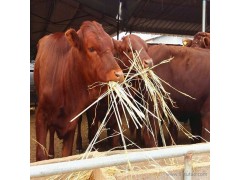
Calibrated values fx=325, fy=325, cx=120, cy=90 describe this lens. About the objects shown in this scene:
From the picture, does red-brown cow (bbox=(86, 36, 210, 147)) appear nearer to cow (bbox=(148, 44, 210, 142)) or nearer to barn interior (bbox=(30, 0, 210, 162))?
cow (bbox=(148, 44, 210, 142))

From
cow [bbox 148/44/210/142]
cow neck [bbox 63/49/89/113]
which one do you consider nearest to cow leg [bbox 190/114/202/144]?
cow [bbox 148/44/210/142]

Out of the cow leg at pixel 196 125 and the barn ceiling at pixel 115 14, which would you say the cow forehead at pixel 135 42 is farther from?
the barn ceiling at pixel 115 14

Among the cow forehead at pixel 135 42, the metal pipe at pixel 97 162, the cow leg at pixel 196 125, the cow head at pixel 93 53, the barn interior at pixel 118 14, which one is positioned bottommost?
the cow leg at pixel 196 125

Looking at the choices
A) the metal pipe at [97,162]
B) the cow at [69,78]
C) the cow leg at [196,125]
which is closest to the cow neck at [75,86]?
the cow at [69,78]

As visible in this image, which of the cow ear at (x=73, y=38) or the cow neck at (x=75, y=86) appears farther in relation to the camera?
the cow neck at (x=75, y=86)

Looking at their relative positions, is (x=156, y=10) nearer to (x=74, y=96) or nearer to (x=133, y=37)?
(x=133, y=37)

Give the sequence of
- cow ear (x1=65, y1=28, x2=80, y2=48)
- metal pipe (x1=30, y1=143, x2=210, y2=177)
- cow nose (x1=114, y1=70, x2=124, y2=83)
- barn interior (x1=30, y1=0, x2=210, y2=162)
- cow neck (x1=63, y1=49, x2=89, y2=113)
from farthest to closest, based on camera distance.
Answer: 1. barn interior (x1=30, y1=0, x2=210, y2=162)
2. cow neck (x1=63, y1=49, x2=89, y2=113)
3. cow ear (x1=65, y1=28, x2=80, y2=48)
4. cow nose (x1=114, y1=70, x2=124, y2=83)
5. metal pipe (x1=30, y1=143, x2=210, y2=177)

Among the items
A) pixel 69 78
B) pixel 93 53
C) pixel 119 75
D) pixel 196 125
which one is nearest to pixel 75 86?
pixel 69 78

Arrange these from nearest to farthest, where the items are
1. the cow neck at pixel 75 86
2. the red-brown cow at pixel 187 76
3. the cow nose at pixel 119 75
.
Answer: the cow nose at pixel 119 75 < the cow neck at pixel 75 86 < the red-brown cow at pixel 187 76

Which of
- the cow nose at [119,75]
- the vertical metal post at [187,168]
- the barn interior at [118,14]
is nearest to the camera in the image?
the vertical metal post at [187,168]

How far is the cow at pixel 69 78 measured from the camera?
2264 millimetres

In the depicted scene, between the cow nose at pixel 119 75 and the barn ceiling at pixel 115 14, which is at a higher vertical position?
the barn ceiling at pixel 115 14

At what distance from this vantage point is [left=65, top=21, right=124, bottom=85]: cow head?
217cm
